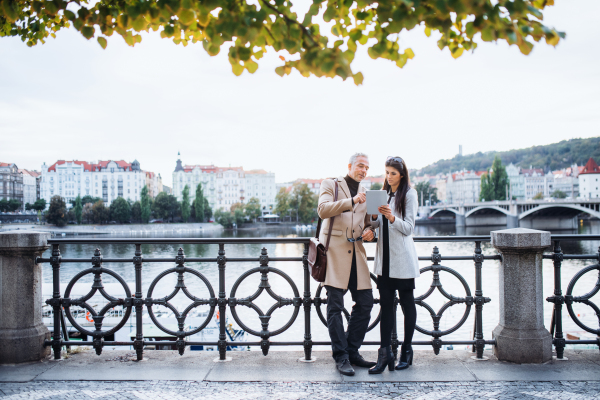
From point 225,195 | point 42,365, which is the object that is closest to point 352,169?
point 42,365

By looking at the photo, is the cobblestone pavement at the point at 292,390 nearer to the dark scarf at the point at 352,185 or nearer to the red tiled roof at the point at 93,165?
the dark scarf at the point at 352,185

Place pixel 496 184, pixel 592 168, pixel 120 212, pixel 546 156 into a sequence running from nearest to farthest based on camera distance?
pixel 496 184 → pixel 120 212 → pixel 592 168 → pixel 546 156

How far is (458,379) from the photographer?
3.39m

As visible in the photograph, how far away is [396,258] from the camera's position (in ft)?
11.4

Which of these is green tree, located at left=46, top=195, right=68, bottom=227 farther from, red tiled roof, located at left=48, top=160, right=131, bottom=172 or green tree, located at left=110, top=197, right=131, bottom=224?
red tiled roof, located at left=48, top=160, right=131, bottom=172

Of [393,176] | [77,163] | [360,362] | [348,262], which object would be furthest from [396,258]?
[77,163]

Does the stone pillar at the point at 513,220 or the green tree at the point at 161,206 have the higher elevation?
the green tree at the point at 161,206

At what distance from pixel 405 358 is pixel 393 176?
58.2 inches

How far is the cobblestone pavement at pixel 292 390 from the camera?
3068mm

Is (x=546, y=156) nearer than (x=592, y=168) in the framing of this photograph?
No

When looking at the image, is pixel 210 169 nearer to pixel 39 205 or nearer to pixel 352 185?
pixel 39 205

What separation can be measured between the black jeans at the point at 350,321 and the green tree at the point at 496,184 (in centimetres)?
8176

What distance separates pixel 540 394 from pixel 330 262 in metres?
1.70

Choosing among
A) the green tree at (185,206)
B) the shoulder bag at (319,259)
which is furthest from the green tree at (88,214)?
the shoulder bag at (319,259)
